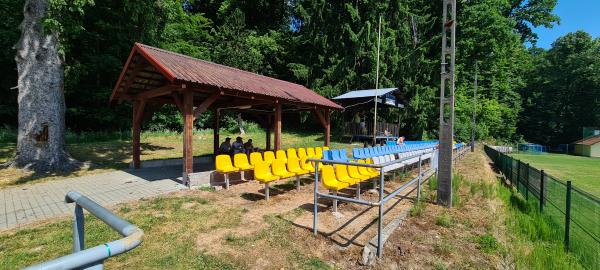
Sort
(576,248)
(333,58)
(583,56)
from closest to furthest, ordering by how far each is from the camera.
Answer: (576,248) < (333,58) < (583,56)

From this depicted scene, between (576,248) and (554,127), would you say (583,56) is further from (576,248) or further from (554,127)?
(576,248)

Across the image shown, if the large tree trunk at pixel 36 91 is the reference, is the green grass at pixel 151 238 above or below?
below

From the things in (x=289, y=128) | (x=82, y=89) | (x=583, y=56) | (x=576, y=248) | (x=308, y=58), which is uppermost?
(x=583, y=56)

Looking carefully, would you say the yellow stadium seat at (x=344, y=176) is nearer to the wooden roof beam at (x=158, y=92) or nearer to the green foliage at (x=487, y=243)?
the green foliage at (x=487, y=243)

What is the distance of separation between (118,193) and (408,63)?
2568 centimetres

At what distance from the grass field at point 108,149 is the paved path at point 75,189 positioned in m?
1.24

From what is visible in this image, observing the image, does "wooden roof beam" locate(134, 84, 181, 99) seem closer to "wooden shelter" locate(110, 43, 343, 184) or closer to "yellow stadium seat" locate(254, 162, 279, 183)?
"wooden shelter" locate(110, 43, 343, 184)

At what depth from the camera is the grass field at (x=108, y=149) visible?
980cm

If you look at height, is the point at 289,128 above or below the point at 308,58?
below

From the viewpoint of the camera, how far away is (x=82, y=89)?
21625 millimetres

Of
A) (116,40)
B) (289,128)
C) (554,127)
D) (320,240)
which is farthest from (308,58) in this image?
(554,127)

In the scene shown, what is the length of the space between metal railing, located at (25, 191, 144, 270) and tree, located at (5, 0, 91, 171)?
11122 millimetres


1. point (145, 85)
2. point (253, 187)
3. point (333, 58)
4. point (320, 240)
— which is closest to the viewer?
point (320, 240)

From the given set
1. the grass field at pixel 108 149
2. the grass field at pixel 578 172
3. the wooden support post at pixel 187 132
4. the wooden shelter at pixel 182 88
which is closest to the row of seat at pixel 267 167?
the wooden support post at pixel 187 132
